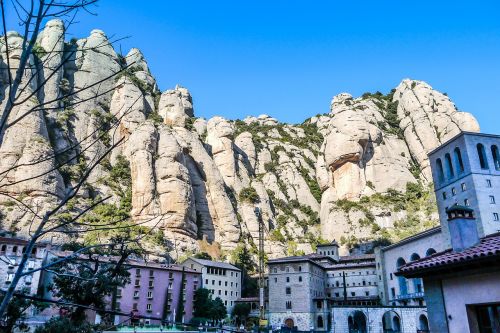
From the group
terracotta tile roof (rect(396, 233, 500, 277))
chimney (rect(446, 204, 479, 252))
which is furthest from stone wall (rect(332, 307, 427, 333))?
terracotta tile roof (rect(396, 233, 500, 277))

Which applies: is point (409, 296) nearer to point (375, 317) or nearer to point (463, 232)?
point (375, 317)

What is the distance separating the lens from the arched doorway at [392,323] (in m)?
50.9

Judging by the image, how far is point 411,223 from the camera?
8125cm

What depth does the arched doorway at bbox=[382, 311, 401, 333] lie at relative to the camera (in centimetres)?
5087

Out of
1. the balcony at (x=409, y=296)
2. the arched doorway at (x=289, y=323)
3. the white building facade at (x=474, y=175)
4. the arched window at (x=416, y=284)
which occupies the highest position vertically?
the white building facade at (x=474, y=175)

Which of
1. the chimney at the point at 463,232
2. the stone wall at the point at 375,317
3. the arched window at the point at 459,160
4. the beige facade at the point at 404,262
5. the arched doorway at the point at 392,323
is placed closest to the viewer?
the chimney at the point at 463,232

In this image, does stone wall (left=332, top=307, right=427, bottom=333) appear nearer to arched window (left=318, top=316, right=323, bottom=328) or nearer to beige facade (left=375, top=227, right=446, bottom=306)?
beige facade (left=375, top=227, right=446, bottom=306)

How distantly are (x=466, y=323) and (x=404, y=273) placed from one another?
1.93 metres

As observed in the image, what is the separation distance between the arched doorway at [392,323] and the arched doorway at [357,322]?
2.84 meters

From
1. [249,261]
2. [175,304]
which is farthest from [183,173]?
[175,304]

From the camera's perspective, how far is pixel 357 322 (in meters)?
52.7

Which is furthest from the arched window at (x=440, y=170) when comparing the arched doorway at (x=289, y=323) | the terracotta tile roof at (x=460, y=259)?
the terracotta tile roof at (x=460, y=259)

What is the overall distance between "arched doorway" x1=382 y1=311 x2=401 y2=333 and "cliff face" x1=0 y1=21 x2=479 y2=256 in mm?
26325

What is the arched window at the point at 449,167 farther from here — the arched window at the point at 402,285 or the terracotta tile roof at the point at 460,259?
the terracotta tile roof at the point at 460,259
